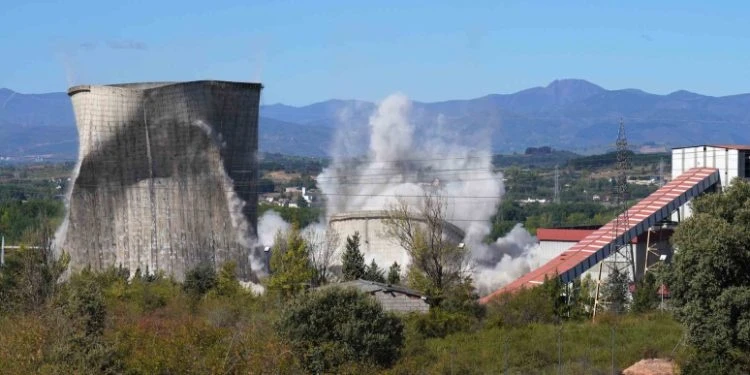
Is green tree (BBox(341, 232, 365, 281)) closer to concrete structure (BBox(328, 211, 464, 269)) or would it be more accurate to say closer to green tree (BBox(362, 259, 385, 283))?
green tree (BBox(362, 259, 385, 283))

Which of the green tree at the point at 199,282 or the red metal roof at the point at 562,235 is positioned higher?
the red metal roof at the point at 562,235

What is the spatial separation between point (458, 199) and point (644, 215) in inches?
844

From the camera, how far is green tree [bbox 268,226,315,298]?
47594mm

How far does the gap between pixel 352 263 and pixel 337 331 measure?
71.6ft

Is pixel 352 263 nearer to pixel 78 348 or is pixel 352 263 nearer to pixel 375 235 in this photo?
pixel 375 235

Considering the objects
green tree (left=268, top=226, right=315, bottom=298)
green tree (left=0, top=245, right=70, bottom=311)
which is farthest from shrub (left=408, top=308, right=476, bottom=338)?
green tree (left=0, top=245, right=70, bottom=311)

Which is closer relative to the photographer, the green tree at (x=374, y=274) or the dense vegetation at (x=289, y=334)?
the dense vegetation at (x=289, y=334)

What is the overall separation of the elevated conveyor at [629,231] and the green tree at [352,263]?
5.01 metres

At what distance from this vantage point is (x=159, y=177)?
57188mm

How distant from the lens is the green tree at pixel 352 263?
52.0 m

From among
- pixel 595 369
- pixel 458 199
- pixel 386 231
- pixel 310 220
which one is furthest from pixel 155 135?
pixel 310 220

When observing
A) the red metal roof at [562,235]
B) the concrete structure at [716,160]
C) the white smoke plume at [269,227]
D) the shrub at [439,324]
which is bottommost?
the shrub at [439,324]

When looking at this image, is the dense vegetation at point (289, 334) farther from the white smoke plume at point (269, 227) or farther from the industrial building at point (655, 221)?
the white smoke plume at point (269, 227)

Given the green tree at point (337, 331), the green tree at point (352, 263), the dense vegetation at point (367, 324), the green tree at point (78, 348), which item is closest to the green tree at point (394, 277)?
the green tree at point (352, 263)
